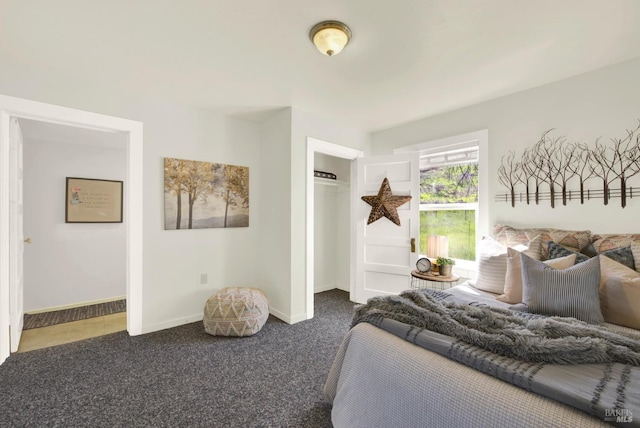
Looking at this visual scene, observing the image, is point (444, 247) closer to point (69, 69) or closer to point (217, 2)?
point (217, 2)

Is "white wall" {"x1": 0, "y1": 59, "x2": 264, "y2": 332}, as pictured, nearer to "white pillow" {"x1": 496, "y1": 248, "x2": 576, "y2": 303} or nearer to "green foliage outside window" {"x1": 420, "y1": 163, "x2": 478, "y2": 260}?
"green foliage outside window" {"x1": 420, "y1": 163, "x2": 478, "y2": 260}

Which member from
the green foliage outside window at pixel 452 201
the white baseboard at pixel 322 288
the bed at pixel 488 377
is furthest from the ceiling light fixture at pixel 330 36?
the white baseboard at pixel 322 288

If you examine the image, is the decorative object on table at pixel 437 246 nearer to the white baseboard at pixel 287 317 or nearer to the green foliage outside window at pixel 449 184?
the green foliage outside window at pixel 449 184

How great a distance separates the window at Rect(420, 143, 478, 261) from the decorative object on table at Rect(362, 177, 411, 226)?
0.40 metres

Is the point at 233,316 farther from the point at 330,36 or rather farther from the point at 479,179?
the point at 479,179

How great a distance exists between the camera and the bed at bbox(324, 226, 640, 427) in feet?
2.77

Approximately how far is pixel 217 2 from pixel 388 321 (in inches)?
81.7

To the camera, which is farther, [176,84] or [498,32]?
[176,84]

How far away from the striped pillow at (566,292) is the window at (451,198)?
1.39m

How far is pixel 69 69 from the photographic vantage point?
2271 millimetres

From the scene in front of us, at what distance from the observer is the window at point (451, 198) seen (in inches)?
123

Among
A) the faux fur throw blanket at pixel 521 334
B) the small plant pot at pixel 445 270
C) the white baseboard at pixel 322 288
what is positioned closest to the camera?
the faux fur throw blanket at pixel 521 334

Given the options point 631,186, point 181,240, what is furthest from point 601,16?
point 181,240

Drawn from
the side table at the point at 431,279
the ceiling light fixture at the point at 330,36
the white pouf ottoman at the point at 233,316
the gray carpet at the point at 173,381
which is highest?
the ceiling light fixture at the point at 330,36
